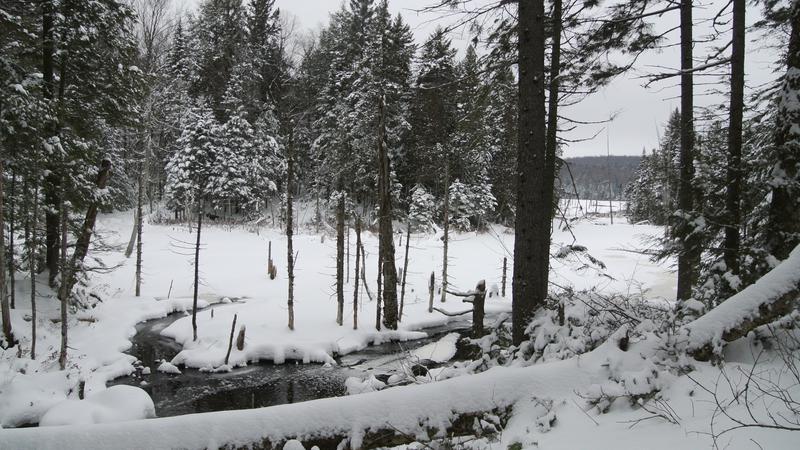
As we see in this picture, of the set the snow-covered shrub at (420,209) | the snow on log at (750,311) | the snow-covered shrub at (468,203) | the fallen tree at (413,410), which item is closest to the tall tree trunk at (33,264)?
the fallen tree at (413,410)

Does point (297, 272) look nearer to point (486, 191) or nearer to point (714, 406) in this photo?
point (486, 191)

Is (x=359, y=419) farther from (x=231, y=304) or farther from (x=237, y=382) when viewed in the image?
(x=231, y=304)

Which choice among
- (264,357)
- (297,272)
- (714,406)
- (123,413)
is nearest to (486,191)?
(297,272)

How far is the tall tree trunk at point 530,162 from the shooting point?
220 inches

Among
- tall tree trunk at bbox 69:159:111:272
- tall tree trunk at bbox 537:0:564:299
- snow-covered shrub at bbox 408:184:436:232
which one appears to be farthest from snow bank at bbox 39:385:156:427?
snow-covered shrub at bbox 408:184:436:232

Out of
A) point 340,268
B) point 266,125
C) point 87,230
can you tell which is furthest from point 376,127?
point 266,125

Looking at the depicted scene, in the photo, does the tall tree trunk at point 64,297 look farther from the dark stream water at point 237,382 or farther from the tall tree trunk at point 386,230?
the tall tree trunk at point 386,230

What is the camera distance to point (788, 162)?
596 cm

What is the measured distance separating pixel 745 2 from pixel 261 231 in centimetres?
3481

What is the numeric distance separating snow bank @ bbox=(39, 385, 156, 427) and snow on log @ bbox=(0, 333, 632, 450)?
625 centimetres

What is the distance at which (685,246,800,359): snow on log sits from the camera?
143 inches

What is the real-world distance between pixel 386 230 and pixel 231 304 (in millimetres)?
9196

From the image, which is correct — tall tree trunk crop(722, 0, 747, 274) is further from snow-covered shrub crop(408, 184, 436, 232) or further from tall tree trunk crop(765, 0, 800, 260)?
snow-covered shrub crop(408, 184, 436, 232)

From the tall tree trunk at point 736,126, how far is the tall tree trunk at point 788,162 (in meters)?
1.45
